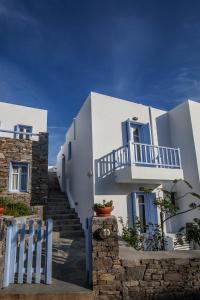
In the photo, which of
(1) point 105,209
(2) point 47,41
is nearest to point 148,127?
(2) point 47,41

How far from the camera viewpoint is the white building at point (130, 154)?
369 inches

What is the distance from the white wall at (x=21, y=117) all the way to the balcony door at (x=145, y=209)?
761cm

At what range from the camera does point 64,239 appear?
8.91 meters

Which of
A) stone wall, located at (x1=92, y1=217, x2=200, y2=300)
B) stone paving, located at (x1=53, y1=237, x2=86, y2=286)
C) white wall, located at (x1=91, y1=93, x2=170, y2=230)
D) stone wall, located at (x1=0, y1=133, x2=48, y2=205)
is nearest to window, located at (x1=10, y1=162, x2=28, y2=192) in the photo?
stone wall, located at (x1=0, y1=133, x2=48, y2=205)

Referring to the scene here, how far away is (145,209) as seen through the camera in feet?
33.3

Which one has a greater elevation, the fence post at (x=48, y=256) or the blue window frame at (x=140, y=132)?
the blue window frame at (x=140, y=132)

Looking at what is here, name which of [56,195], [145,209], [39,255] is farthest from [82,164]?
[39,255]

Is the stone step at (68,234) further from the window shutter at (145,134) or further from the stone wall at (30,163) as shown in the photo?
the window shutter at (145,134)

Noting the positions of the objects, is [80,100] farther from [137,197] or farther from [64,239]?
[64,239]

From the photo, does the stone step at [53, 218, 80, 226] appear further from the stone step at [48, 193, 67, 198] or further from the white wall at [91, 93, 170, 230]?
the stone step at [48, 193, 67, 198]

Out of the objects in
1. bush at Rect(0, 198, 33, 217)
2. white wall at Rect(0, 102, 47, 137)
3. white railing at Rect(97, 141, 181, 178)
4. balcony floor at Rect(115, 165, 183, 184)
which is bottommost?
bush at Rect(0, 198, 33, 217)

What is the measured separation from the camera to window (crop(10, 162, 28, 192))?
11.4 meters

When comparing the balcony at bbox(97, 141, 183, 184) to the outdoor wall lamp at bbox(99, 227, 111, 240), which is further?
the balcony at bbox(97, 141, 183, 184)

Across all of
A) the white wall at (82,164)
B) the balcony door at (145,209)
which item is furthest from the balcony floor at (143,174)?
the white wall at (82,164)
